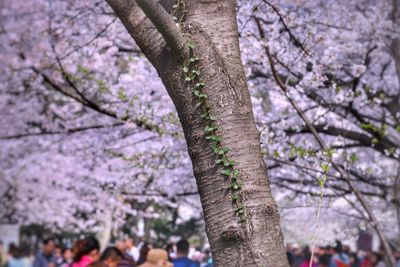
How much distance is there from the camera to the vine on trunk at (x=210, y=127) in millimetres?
3426

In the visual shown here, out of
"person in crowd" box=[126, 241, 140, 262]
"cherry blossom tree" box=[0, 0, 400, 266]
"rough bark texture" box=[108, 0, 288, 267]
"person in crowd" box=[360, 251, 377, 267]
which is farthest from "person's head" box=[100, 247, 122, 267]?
"person in crowd" box=[360, 251, 377, 267]

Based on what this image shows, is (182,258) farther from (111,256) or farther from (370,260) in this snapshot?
(370,260)

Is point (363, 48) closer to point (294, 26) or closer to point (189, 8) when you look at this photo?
point (294, 26)

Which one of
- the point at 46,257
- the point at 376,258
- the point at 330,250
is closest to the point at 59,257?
the point at 46,257

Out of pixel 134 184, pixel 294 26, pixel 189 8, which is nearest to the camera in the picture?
pixel 189 8

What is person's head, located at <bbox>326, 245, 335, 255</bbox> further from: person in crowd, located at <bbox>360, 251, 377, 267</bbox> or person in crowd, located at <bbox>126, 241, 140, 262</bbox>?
person in crowd, located at <bbox>126, 241, 140, 262</bbox>

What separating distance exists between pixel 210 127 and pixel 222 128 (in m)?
0.06

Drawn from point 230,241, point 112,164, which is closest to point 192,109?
point 230,241

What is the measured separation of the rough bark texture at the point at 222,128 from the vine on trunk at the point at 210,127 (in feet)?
0.07

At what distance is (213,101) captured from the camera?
3.54 metres

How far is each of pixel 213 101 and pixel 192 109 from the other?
0.37ft

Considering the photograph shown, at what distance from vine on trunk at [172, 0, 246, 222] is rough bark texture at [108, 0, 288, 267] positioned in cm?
2

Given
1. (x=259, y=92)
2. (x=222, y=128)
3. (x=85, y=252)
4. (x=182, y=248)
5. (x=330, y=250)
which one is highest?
(x=259, y=92)

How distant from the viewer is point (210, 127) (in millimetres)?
3512
